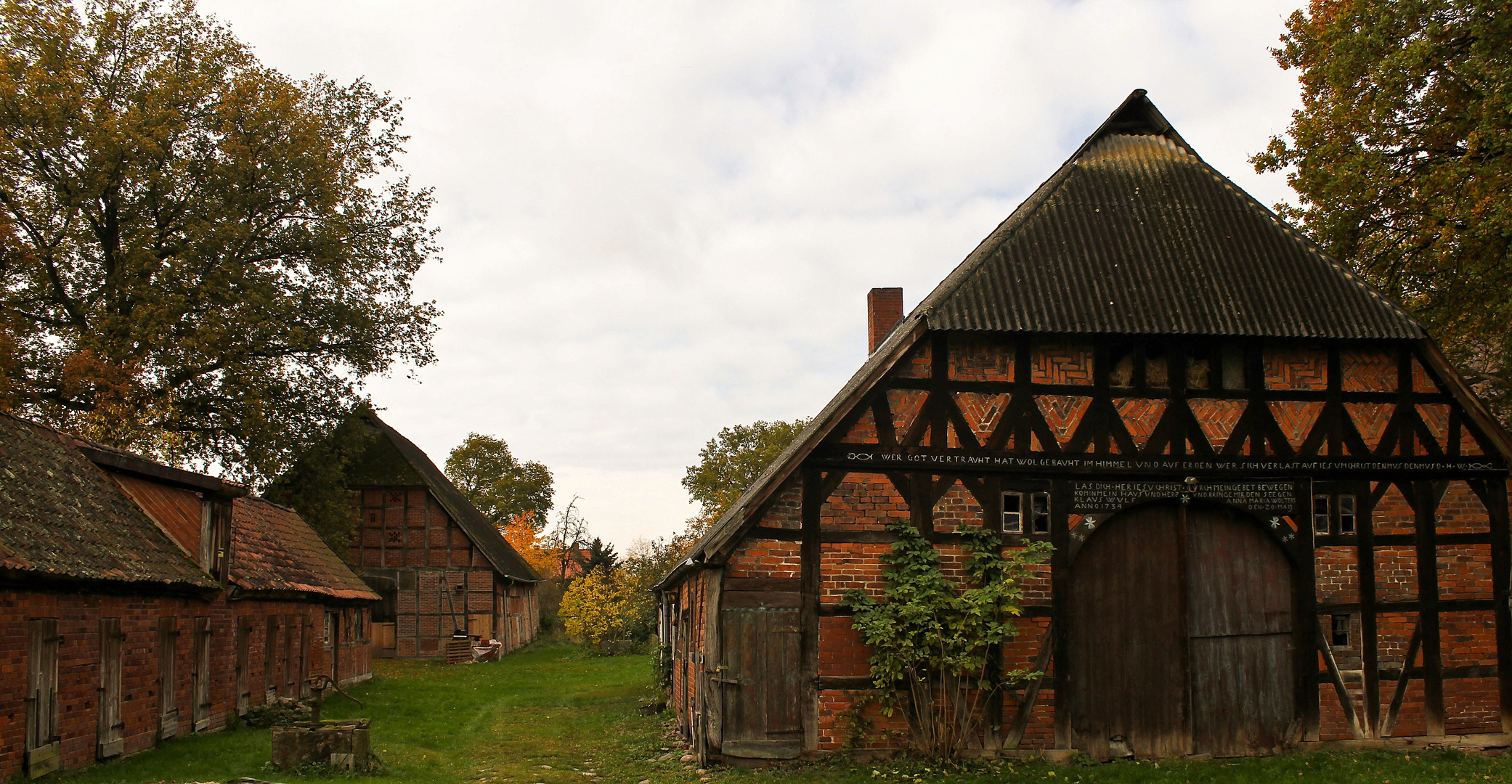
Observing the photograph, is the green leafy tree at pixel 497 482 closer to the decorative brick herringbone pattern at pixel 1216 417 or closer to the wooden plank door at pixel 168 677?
the wooden plank door at pixel 168 677

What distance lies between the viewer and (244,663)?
17.4 meters

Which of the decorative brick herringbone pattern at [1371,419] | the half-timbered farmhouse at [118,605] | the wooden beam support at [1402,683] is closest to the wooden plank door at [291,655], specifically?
the half-timbered farmhouse at [118,605]

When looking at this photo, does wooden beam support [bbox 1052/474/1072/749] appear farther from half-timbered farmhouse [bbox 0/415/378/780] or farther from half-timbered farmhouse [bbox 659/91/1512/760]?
half-timbered farmhouse [bbox 0/415/378/780]

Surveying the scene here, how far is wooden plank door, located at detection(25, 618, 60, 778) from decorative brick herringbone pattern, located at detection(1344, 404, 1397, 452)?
15292 millimetres

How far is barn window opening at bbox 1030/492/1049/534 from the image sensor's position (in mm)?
13039

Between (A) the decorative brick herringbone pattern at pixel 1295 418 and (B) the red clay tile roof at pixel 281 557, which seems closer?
(A) the decorative brick herringbone pattern at pixel 1295 418

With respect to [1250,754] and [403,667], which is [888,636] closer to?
[1250,754]

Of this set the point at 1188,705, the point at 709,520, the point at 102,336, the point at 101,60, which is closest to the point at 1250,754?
the point at 1188,705

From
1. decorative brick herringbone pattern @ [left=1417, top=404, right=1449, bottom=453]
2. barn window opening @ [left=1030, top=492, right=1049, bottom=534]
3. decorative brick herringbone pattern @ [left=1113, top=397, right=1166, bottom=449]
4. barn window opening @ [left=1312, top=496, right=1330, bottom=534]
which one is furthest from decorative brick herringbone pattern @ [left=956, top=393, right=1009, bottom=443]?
decorative brick herringbone pattern @ [left=1417, top=404, right=1449, bottom=453]

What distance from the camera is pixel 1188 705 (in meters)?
12.9

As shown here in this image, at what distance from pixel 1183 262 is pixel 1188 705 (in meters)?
5.54

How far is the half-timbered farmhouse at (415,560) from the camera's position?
1364 inches

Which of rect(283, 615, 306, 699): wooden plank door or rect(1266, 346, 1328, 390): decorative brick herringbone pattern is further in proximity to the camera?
rect(283, 615, 306, 699): wooden plank door

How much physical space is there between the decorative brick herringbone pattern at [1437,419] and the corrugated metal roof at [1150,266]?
1266mm
